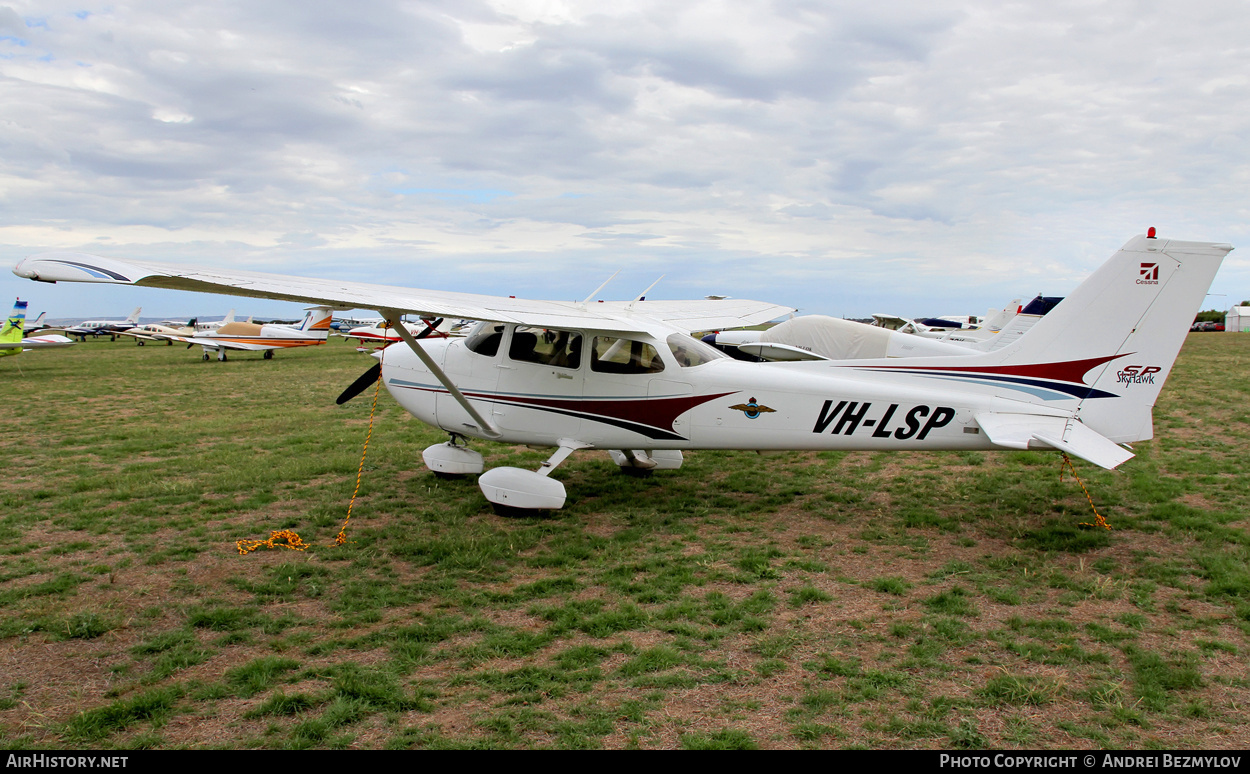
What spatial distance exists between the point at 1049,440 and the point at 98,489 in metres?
9.32

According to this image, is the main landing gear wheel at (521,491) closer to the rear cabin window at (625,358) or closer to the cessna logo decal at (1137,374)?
the rear cabin window at (625,358)

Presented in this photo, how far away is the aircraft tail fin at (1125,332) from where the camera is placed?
5.55 m

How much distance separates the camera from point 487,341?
7.13 m

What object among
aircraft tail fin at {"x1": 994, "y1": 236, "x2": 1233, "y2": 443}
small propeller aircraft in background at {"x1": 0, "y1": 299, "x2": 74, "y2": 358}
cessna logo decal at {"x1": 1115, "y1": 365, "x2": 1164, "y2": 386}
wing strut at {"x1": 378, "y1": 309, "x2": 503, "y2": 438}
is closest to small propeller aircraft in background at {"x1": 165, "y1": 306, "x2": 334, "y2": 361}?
small propeller aircraft in background at {"x1": 0, "y1": 299, "x2": 74, "y2": 358}

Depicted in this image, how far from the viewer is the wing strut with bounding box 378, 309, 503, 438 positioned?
570 centimetres

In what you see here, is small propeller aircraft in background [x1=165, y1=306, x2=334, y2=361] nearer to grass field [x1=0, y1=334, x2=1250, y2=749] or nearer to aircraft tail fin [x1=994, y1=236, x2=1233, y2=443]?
grass field [x1=0, y1=334, x2=1250, y2=749]

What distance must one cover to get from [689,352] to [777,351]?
8.03m

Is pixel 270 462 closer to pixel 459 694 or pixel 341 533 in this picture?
pixel 341 533

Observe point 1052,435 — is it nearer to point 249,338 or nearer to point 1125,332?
point 1125,332

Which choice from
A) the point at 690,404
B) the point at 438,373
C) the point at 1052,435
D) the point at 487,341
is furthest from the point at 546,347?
the point at 1052,435

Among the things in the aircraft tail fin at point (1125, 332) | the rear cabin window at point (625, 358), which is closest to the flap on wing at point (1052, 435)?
the aircraft tail fin at point (1125, 332)

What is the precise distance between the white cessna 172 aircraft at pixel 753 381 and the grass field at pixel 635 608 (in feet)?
2.66

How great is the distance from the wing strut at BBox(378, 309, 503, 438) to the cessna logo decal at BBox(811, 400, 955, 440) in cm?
325
